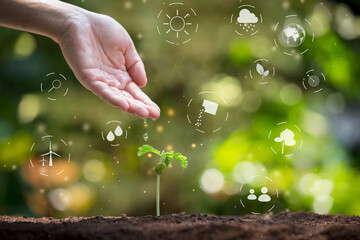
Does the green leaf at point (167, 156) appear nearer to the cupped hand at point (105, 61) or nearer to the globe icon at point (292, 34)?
the cupped hand at point (105, 61)

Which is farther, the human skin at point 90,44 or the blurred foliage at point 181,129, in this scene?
the blurred foliage at point 181,129

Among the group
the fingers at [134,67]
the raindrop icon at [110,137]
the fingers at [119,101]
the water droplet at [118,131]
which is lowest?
the raindrop icon at [110,137]

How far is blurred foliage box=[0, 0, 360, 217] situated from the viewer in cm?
263

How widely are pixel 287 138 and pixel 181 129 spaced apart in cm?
61
